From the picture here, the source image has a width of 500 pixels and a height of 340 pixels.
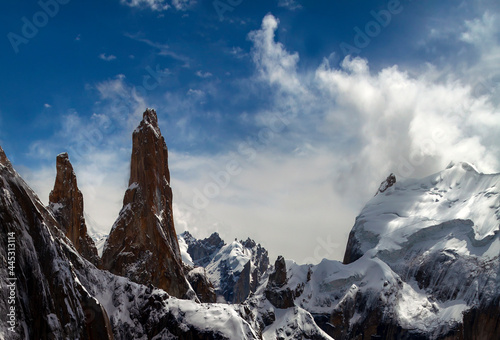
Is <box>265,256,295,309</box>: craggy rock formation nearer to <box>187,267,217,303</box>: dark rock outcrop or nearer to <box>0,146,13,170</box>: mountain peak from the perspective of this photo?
<box>187,267,217,303</box>: dark rock outcrop

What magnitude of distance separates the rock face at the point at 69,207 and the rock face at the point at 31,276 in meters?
56.1

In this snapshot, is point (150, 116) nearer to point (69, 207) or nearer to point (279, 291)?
point (69, 207)

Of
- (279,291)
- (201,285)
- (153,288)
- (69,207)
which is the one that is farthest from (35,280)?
(279,291)

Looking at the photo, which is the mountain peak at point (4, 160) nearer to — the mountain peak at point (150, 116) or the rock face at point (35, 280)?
the rock face at point (35, 280)

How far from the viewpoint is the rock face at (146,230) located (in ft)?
398

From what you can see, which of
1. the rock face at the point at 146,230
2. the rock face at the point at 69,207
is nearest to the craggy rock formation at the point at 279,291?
the rock face at the point at 146,230

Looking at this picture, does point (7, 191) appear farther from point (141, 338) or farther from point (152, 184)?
point (152, 184)

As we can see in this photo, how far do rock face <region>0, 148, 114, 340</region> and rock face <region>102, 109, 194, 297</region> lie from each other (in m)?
66.8

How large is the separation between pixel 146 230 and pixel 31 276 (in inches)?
3087

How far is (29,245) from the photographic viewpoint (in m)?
48.6

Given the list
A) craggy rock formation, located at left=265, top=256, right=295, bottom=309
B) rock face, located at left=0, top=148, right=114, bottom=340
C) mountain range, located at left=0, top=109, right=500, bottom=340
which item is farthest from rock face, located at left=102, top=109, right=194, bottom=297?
rock face, located at left=0, top=148, right=114, bottom=340

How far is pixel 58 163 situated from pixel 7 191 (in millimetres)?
68829

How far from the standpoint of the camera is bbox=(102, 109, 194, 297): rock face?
121 meters

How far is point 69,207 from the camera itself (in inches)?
4373
